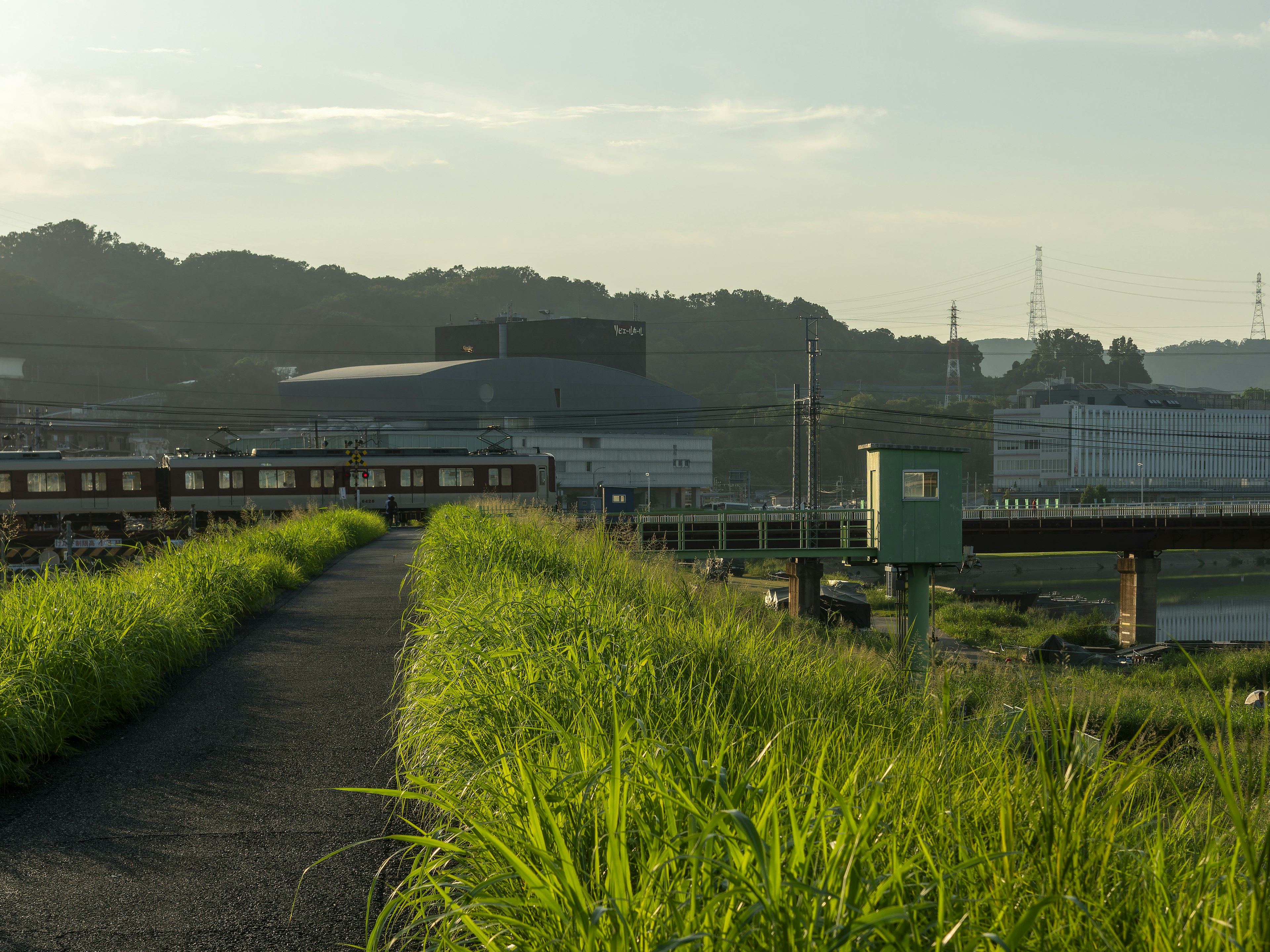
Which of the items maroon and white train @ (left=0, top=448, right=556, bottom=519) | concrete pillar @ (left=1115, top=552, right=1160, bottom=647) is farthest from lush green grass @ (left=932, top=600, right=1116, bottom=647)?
maroon and white train @ (left=0, top=448, right=556, bottom=519)

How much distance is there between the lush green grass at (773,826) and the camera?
8.62 feet

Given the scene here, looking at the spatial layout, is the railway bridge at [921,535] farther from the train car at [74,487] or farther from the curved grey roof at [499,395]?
the curved grey roof at [499,395]

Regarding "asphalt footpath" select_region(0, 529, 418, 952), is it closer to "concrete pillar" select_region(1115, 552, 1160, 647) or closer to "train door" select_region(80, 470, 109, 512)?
"train door" select_region(80, 470, 109, 512)

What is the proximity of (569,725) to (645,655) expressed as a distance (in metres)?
1.02

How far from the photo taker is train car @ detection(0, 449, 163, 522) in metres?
41.5

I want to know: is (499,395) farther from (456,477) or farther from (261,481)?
(261,481)

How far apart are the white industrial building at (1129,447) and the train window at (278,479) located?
92893 millimetres

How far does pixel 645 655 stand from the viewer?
5672 mm

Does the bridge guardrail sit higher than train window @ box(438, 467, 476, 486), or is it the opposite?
train window @ box(438, 467, 476, 486)

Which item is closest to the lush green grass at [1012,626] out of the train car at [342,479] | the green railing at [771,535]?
the green railing at [771,535]

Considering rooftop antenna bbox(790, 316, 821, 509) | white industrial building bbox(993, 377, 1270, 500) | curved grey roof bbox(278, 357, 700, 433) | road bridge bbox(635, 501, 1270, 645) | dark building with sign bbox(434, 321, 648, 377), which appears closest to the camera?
road bridge bbox(635, 501, 1270, 645)

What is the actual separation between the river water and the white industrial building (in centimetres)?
2799

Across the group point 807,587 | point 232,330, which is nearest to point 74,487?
point 807,587

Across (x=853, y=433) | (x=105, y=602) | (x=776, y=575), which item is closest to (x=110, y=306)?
(x=853, y=433)
